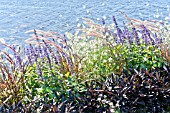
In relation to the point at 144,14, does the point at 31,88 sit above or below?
above

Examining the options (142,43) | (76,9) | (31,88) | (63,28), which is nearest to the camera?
(31,88)

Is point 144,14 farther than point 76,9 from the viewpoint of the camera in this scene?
No

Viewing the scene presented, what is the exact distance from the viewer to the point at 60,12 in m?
8.73

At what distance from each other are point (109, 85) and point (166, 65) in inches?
26.7

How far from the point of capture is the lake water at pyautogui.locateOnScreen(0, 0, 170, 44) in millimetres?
7602

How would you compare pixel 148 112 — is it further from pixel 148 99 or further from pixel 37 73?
pixel 37 73

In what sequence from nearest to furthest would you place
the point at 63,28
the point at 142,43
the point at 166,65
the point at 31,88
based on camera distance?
the point at 31,88 < the point at 166,65 < the point at 142,43 < the point at 63,28

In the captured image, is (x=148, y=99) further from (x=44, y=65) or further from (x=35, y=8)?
(x=35, y=8)

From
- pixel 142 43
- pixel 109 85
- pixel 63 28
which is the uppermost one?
pixel 142 43

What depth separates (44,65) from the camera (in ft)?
11.6

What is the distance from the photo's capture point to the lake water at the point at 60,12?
760 centimetres

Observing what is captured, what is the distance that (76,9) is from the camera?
8828 millimetres

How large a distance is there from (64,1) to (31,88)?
698cm

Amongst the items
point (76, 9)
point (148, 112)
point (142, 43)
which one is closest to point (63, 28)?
point (76, 9)
